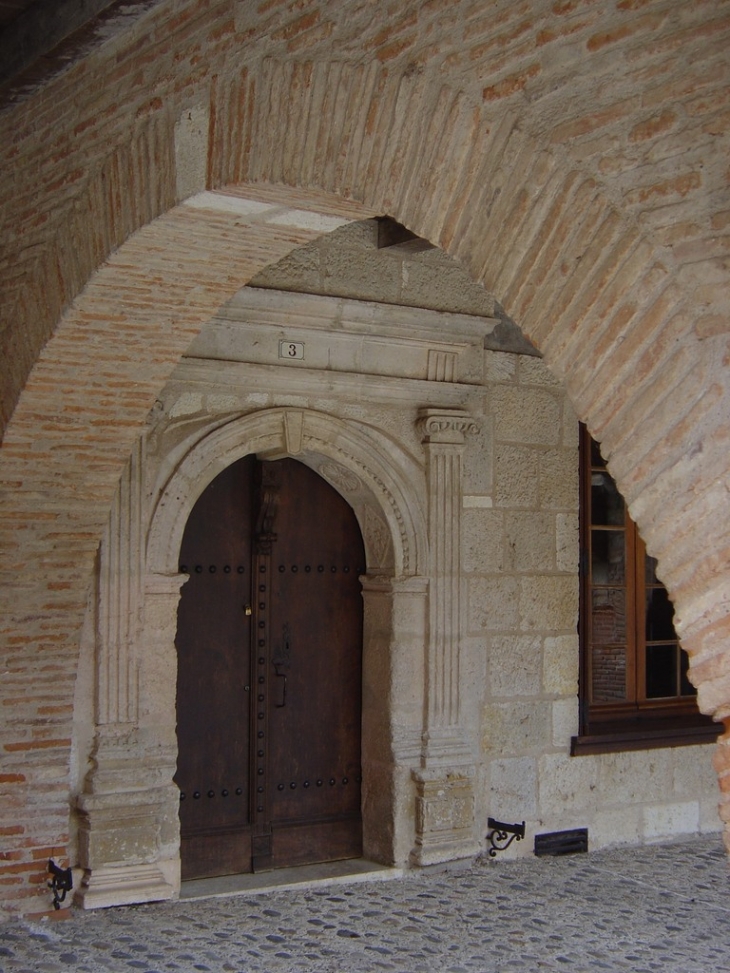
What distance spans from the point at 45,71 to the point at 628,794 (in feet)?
15.0

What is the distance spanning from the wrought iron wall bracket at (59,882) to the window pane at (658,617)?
3443mm

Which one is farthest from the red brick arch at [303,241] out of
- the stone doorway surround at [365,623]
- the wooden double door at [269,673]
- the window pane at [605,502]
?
the window pane at [605,502]

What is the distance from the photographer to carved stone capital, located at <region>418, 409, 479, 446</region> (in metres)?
6.00

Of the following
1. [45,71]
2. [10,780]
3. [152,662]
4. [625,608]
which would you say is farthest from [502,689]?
[45,71]

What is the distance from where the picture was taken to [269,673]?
5891 millimetres

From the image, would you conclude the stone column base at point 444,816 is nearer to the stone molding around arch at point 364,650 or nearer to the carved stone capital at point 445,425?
the stone molding around arch at point 364,650

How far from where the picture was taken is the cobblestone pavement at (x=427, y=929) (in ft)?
15.2

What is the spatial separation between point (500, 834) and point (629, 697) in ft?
3.79

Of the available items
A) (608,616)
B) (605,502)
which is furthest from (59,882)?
(605,502)

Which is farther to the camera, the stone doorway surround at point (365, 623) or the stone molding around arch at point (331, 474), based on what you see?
the stone molding around arch at point (331, 474)

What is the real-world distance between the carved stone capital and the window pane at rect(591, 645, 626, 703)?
4.93 ft

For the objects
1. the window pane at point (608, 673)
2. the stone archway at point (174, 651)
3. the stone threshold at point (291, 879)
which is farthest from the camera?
the window pane at point (608, 673)

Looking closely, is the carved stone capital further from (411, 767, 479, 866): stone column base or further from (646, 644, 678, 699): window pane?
(646, 644, 678, 699): window pane

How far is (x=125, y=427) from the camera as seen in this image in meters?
4.92
